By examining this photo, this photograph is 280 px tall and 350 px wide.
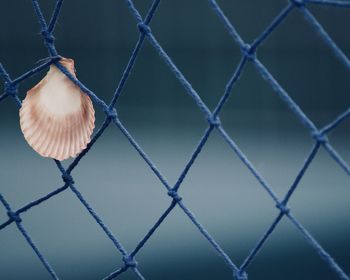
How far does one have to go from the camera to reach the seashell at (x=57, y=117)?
0.57 meters

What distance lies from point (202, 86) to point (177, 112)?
142 millimetres

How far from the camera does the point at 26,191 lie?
173 centimetres

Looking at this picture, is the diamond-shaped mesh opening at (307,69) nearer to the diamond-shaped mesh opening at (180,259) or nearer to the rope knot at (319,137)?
the diamond-shaped mesh opening at (180,259)

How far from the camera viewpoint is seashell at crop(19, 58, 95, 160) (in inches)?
22.3

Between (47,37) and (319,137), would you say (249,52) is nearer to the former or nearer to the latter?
(319,137)

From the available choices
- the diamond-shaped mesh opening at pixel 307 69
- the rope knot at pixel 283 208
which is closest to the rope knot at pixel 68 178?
the rope knot at pixel 283 208

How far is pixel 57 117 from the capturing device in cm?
59

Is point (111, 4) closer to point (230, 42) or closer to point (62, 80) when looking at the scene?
point (230, 42)

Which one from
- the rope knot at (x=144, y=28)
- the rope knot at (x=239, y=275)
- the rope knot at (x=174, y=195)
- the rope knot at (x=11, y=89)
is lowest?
the rope knot at (x=239, y=275)

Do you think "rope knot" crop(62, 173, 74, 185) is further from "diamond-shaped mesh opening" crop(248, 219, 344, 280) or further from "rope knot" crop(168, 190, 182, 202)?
"diamond-shaped mesh opening" crop(248, 219, 344, 280)

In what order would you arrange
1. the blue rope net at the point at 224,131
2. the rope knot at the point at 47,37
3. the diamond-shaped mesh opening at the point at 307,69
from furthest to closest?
the diamond-shaped mesh opening at the point at 307,69
the rope knot at the point at 47,37
the blue rope net at the point at 224,131

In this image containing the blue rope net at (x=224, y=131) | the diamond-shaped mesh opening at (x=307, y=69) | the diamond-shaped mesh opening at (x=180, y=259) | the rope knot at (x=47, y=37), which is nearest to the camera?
the blue rope net at (x=224, y=131)

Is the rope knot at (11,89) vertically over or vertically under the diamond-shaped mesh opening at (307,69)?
under

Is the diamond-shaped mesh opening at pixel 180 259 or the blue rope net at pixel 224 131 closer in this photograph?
the blue rope net at pixel 224 131
